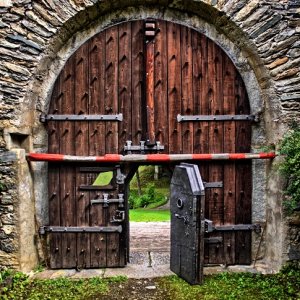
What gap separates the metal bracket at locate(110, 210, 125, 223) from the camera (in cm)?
480

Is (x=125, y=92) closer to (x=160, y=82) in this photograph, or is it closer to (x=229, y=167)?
(x=160, y=82)

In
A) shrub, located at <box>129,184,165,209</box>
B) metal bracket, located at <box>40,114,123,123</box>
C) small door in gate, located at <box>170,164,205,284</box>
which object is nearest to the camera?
small door in gate, located at <box>170,164,205,284</box>

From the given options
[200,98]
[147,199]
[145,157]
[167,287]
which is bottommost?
[147,199]

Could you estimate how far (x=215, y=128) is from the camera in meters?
4.86

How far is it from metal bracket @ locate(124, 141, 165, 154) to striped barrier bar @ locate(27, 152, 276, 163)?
0.14 metres

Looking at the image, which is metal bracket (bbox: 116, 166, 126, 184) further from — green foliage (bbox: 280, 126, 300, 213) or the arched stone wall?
green foliage (bbox: 280, 126, 300, 213)

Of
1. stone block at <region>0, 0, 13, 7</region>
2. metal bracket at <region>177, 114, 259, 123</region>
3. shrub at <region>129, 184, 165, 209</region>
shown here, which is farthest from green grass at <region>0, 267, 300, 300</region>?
shrub at <region>129, 184, 165, 209</region>

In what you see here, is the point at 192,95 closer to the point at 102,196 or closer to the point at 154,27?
the point at 154,27

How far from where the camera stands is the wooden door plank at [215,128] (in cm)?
484

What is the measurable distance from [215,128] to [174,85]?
0.75 m

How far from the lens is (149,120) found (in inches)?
188

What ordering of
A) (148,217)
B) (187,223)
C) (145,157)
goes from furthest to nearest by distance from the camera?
1. (148,217)
2. (145,157)
3. (187,223)

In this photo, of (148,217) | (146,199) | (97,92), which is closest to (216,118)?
(97,92)

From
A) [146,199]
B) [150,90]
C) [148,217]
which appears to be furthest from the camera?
[146,199]
